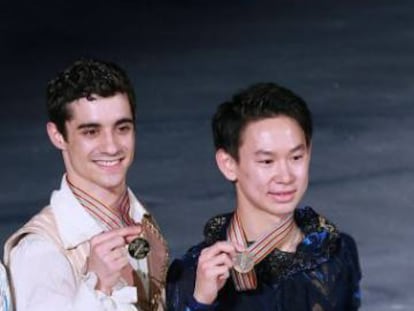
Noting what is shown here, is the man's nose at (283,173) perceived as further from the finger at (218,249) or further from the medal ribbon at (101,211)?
the medal ribbon at (101,211)

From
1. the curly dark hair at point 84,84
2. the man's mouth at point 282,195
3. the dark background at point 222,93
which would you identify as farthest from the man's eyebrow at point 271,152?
the dark background at point 222,93

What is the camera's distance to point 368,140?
7.83 metres

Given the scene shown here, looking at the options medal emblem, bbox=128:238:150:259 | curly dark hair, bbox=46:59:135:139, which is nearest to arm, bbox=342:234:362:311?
medal emblem, bbox=128:238:150:259

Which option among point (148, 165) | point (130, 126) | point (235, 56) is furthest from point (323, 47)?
point (130, 126)

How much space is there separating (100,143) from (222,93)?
380 cm

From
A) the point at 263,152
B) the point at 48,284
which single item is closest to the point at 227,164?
the point at 263,152

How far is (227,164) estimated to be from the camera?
457 centimetres

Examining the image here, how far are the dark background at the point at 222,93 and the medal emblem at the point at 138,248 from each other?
197 cm

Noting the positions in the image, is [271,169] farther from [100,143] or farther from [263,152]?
[100,143]

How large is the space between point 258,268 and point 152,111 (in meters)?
3.75

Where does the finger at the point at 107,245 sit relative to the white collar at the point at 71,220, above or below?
below

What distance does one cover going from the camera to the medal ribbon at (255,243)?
4430 millimetres

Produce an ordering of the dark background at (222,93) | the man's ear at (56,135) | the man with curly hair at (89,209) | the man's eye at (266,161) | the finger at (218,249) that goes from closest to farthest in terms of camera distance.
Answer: the finger at (218,249)
the man with curly hair at (89,209)
the man's eye at (266,161)
the man's ear at (56,135)
the dark background at (222,93)

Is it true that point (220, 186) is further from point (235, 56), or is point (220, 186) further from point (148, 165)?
point (235, 56)
